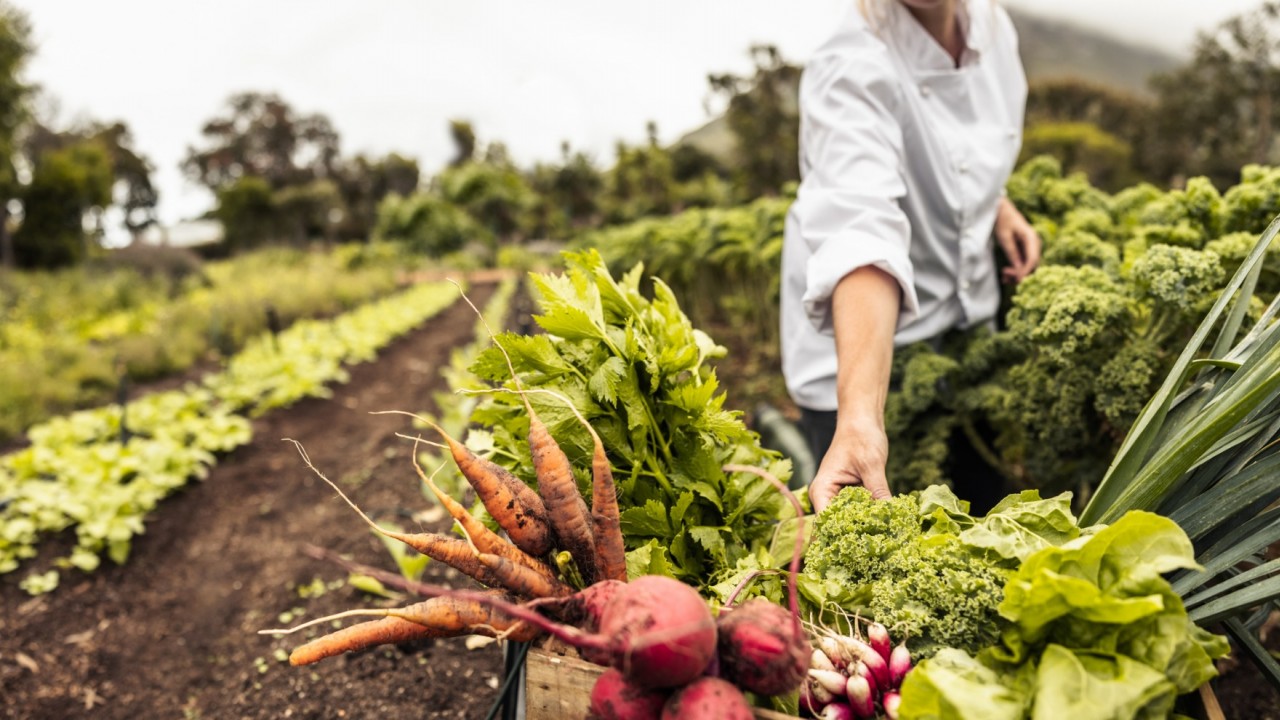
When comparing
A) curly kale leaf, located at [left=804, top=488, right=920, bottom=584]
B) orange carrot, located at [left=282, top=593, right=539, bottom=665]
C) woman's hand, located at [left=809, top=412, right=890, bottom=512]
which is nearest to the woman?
woman's hand, located at [left=809, top=412, right=890, bottom=512]

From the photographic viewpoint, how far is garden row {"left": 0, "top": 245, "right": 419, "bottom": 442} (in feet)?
25.1

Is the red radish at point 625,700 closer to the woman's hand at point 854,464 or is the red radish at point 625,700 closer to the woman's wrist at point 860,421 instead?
the woman's hand at point 854,464

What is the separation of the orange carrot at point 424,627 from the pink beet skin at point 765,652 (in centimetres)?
39

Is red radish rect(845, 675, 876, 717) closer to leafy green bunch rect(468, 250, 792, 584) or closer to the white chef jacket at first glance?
leafy green bunch rect(468, 250, 792, 584)

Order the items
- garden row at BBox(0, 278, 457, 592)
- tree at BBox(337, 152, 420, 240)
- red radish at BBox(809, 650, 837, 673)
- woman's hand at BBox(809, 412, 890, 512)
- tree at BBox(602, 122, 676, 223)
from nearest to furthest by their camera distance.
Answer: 1. red radish at BBox(809, 650, 837, 673)
2. woman's hand at BBox(809, 412, 890, 512)
3. garden row at BBox(0, 278, 457, 592)
4. tree at BBox(602, 122, 676, 223)
5. tree at BBox(337, 152, 420, 240)

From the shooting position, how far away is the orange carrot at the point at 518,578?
125cm

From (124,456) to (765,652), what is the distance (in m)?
4.75

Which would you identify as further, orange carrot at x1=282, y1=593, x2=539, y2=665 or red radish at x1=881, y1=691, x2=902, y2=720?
orange carrot at x1=282, y1=593, x2=539, y2=665

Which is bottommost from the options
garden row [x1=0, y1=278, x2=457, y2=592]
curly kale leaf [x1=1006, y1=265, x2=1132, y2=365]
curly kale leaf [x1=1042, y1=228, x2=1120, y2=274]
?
garden row [x1=0, y1=278, x2=457, y2=592]

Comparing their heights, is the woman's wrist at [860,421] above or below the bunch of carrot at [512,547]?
above

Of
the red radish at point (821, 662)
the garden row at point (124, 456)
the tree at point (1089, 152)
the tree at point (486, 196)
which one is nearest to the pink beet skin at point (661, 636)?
the red radish at point (821, 662)

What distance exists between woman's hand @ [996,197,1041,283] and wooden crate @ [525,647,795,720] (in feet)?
7.60

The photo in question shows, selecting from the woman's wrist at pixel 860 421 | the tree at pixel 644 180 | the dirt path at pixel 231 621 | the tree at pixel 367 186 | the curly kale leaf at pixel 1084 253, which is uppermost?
the tree at pixel 367 186

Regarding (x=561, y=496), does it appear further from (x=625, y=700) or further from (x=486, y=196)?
(x=486, y=196)
